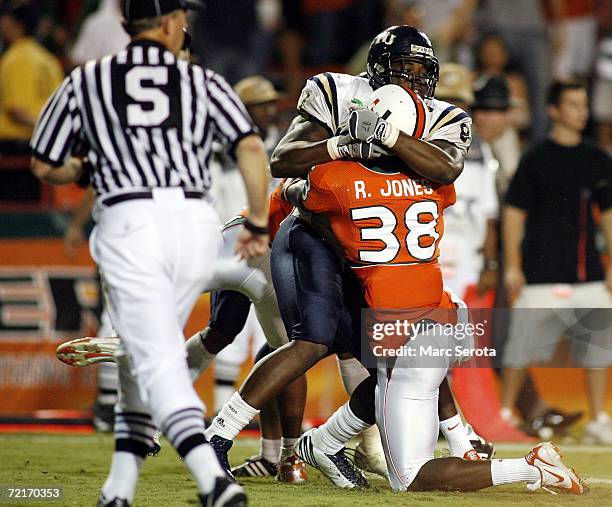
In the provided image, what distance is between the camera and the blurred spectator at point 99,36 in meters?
10.2

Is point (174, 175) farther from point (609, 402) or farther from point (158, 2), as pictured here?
point (609, 402)

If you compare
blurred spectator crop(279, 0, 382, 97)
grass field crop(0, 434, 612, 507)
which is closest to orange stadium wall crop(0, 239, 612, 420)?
grass field crop(0, 434, 612, 507)

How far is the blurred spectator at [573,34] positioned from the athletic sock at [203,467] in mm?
7744

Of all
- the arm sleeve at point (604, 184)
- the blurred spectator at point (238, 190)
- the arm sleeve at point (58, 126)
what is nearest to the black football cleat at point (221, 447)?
the arm sleeve at point (58, 126)

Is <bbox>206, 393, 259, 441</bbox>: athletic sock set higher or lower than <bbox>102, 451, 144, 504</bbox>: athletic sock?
lower

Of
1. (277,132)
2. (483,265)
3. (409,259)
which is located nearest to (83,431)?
(277,132)

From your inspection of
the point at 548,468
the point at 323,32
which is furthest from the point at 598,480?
the point at 323,32

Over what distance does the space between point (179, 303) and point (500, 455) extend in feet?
10.4

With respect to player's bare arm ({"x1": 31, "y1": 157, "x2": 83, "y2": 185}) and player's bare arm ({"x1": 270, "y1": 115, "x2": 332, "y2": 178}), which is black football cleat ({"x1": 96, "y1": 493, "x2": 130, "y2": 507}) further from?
player's bare arm ({"x1": 270, "y1": 115, "x2": 332, "y2": 178})

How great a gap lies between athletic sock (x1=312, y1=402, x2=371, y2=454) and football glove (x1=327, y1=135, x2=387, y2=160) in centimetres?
116

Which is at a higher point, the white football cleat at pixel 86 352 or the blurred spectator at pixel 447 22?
the blurred spectator at pixel 447 22

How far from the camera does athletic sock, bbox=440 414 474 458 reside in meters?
5.40

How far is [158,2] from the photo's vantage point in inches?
172

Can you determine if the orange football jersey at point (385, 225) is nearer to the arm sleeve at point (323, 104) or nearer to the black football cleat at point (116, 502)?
the arm sleeve at point (323, 104)
